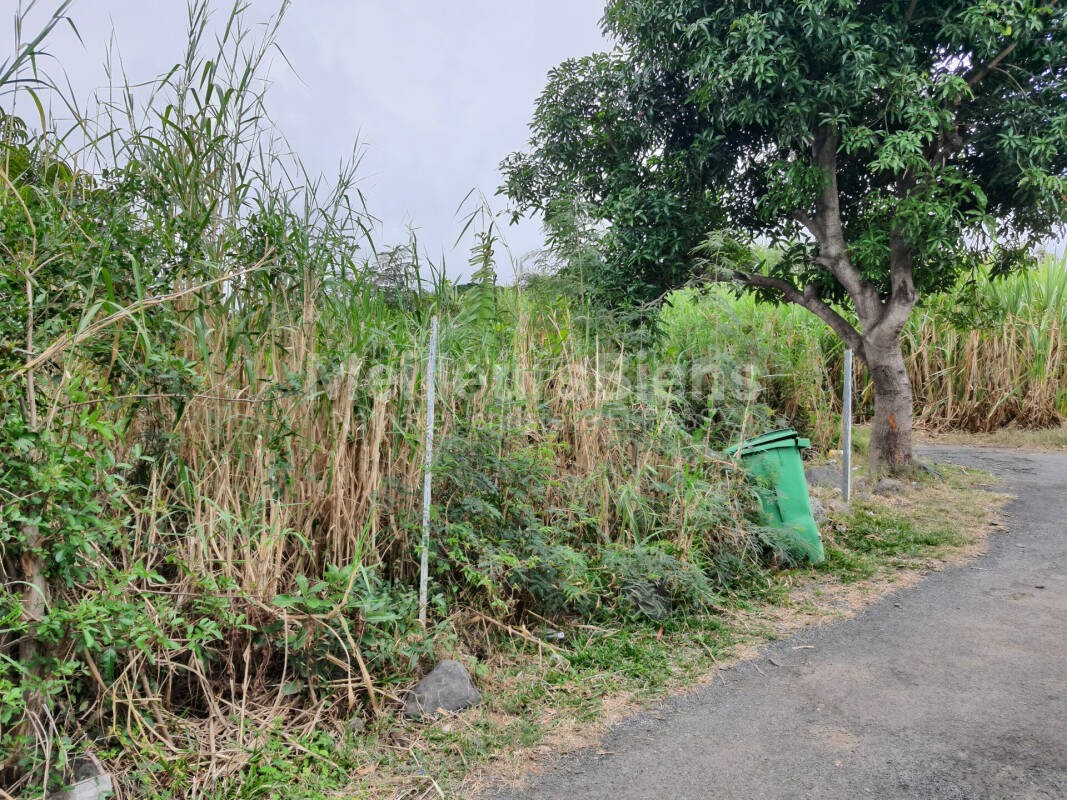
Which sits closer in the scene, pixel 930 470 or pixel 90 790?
pixel 90 790

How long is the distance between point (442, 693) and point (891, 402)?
6814 millimetres

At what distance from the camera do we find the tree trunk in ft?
27.8

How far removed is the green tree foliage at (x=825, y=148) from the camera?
273 inches

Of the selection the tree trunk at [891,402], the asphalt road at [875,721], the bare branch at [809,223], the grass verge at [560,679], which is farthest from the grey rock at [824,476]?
the asphalt road at [875,721]

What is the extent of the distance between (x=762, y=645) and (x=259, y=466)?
2744 millimetres

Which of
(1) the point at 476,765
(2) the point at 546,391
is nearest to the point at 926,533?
(2) the point at 546,391

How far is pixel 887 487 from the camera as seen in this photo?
7.91m

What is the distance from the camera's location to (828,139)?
8055 mm

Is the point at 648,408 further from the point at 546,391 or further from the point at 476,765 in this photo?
the point at 476,765

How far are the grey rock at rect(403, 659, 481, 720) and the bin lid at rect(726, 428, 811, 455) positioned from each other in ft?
9.06

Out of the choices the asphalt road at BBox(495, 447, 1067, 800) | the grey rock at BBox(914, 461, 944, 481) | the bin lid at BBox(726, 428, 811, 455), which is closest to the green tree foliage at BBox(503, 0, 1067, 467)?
the grey rock at BBox(914, 461, 944, 481)

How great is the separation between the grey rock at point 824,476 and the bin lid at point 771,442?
2679mm

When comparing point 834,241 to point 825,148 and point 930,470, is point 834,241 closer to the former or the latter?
point 825,148

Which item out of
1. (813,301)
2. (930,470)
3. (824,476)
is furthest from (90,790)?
(930,470)
